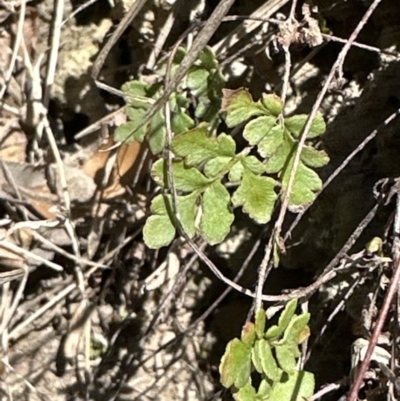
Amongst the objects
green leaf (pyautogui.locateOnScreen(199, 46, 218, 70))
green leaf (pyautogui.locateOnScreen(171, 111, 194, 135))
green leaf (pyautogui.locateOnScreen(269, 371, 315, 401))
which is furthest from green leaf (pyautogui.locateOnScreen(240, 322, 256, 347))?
green leaf (pyautogui.locateOnScreen(199, 46, 218, 70))

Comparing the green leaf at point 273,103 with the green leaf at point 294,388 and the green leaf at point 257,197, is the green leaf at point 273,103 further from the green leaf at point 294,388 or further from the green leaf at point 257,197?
the green leaf at point 294,388

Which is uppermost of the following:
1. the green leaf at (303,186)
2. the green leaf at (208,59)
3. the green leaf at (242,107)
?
the green leaf at (208,59)

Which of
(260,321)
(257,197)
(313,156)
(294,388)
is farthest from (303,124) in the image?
(294,388)

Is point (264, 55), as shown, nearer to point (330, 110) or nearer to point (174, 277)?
point (330, 110)

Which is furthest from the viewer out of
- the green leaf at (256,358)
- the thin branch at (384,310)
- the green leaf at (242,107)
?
the green leaf at (242,107)

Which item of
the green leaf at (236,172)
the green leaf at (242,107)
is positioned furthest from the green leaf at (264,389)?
the green leaf at (242,107)

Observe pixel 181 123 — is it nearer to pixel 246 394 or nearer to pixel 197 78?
pixel 197 78

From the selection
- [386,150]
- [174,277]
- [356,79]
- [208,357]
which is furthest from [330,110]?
[208,357]
